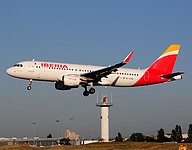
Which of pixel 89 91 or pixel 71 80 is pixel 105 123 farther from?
pixel 71 80

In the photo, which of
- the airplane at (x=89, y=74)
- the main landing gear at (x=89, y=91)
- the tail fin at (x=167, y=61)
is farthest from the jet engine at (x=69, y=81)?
the tail fin at (x=167, y=61)

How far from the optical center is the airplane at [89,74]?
2758 inches

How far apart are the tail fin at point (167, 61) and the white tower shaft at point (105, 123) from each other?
61.0 meters

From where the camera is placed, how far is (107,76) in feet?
247

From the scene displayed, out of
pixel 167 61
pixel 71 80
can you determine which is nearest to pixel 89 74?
pixel 71 80

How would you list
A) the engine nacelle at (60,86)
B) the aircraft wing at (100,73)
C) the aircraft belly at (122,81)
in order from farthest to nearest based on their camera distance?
the aircraft belly at (122,81) < the engine nacelle at (60,86) < the aircraft wing at (100,73)

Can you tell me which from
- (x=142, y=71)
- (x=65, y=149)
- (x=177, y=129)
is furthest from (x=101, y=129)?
(x=142, y=71)

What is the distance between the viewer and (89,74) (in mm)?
71562

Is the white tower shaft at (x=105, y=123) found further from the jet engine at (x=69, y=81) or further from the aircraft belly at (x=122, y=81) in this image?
the jet engine at (x=69, y=81)

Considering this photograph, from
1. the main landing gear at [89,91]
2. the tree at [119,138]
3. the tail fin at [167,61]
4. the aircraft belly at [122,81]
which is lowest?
the tree at [119,138]

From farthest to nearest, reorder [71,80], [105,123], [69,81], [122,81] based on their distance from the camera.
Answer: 1. [105,123]
2. [122,81]
3. [71,80]
4. [69,81]

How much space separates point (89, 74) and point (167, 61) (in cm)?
1961

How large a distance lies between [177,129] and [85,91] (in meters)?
102

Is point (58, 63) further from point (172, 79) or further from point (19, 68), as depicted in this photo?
point (172, 79)
